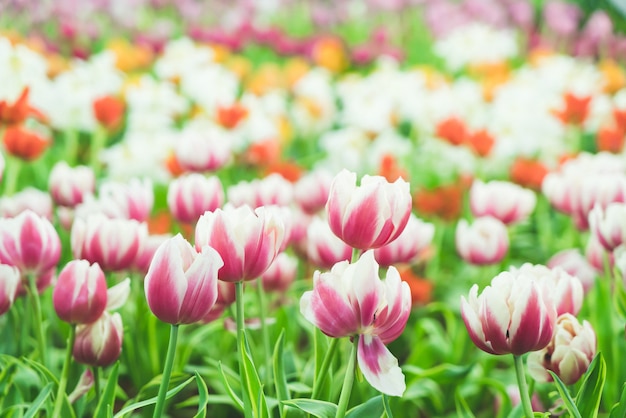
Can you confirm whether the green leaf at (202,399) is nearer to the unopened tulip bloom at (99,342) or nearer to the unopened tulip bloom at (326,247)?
the unopened tulip bloom at (99,342)

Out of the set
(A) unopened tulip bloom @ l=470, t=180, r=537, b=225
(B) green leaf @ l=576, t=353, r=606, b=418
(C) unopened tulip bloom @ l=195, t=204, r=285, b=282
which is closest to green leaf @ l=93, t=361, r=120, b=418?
(C) unopened tulip bloom @ l=195, t=204, r=285, b=282

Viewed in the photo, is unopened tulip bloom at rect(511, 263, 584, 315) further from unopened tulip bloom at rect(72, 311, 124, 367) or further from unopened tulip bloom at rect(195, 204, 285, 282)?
unopened tulip bloom at rect(72, 311, 124, 367)

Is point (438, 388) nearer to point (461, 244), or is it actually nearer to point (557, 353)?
point (461, 244)

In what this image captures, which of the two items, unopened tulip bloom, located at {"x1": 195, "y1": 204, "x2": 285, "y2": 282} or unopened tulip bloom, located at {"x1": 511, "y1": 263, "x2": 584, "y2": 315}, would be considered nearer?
unopened tulip bloom, located at {"x1": 195, "y1": 204, "x2": 285, "y2": 282}

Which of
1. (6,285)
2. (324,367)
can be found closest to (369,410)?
(324,367)

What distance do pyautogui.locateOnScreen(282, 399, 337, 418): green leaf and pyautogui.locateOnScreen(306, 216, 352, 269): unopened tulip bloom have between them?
0.38 metres

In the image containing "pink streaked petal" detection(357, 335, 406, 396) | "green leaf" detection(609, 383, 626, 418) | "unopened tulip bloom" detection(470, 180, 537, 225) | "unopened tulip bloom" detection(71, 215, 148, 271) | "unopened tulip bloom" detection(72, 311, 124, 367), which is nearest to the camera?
"pink streaked petal" detection(357, 335, 406, 396)

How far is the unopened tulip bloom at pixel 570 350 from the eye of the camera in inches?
34.1

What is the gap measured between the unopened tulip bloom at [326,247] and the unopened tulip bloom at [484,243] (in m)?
0.36

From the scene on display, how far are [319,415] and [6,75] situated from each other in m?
1.79

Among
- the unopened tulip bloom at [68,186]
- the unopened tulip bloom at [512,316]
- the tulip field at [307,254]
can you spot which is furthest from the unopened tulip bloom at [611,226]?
the unopened tulip bloom at [68,186]

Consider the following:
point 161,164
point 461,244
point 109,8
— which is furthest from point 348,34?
point 461,244

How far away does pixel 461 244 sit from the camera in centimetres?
146

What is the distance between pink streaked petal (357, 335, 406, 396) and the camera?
2.41ft
